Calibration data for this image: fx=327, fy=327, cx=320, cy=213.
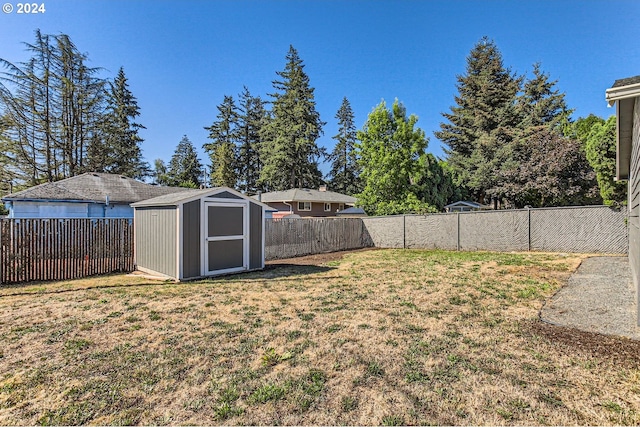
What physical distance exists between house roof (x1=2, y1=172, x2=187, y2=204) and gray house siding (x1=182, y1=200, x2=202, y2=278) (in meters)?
9.09

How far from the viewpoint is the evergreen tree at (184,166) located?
1522 inches

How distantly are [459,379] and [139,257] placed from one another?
26.6ft

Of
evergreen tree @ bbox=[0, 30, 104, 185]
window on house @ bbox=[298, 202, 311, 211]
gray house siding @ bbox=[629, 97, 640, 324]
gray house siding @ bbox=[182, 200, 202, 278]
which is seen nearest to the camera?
gray house siding @ bbox=[629, 97, 640, 324]

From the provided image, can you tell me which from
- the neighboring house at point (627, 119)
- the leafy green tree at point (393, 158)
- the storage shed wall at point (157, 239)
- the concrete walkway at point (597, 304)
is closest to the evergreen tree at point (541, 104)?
the leafy green tree at point (393, 158)

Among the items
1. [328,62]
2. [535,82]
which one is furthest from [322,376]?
[535,82]

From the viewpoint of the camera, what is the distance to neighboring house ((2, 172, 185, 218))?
1250 centimetres

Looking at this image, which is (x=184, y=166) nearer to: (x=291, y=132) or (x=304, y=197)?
(x=291, y=132)

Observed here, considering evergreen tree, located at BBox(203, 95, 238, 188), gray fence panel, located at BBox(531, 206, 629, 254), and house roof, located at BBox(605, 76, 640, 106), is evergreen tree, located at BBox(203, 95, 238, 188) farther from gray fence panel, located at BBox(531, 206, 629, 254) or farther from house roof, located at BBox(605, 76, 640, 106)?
house roof, located at BBox(605, 76, 640, 106)

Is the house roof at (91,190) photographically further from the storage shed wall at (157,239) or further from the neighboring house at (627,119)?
the neighboring house at (627,119)

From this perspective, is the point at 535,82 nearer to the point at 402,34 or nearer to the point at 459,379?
the point at 402,34

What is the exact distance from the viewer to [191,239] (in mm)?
7305

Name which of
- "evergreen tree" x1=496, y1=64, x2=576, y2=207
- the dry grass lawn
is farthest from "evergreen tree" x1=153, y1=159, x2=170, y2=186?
the dry grass lawn

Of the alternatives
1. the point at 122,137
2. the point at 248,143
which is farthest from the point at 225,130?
the point at 122,137

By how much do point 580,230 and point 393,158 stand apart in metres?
10.6
